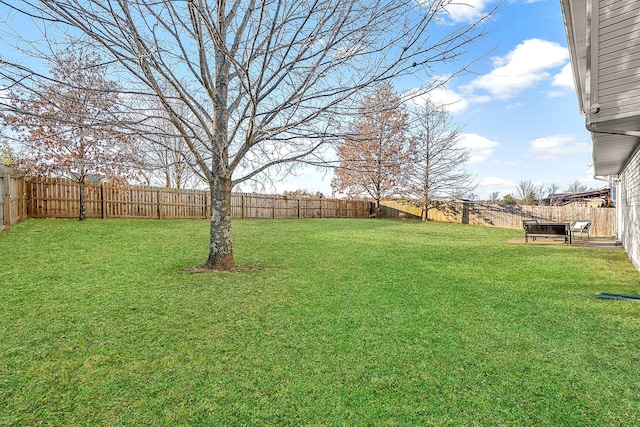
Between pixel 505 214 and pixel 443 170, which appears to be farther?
pixel 443 170

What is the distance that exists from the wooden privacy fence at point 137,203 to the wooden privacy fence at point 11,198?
809mm

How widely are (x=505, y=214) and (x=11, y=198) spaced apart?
76.7 feet

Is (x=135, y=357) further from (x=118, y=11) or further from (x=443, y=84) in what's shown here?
(x=443, y=84)

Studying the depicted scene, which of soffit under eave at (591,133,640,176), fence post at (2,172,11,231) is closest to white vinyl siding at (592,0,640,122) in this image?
soffit under eave at (591,133,640,176)

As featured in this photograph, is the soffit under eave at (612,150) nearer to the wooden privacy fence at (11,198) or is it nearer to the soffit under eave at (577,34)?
the soffit under eave at (577,34)

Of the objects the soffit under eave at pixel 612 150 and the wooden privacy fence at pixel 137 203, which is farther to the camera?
the wooden privacy fence at pixel 137 203

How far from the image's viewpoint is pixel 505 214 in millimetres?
20094

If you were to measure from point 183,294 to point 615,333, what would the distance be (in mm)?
5114

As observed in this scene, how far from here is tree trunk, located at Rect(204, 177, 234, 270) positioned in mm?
5754

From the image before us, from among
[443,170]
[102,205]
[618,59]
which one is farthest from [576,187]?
[102,205]

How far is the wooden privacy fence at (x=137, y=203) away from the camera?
11.8m

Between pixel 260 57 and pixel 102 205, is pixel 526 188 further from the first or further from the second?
pixel 102 205

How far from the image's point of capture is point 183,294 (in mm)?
4449

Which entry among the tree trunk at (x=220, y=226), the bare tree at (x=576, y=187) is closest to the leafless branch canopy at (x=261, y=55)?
the tree trunk at (x=220, y=226)
